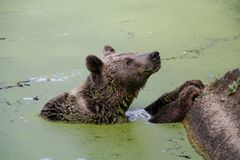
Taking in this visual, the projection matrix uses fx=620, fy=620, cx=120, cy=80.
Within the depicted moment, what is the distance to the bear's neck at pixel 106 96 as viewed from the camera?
15.8 feet

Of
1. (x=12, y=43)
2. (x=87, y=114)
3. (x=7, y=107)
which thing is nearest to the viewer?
(x=87, y=114)

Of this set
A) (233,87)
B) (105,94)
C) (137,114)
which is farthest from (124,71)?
(233,87)

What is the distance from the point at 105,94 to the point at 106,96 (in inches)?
0.7

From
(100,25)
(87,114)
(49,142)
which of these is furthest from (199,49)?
(49,142)

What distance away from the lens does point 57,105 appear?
192 inches

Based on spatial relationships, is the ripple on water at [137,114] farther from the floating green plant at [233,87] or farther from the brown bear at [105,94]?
the floating green plant at [233,87]

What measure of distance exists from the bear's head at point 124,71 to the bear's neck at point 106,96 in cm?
2

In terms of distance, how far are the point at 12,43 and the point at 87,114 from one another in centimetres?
297

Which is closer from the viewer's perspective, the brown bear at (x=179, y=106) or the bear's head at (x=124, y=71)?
the brown bear at (x=179, y=106)

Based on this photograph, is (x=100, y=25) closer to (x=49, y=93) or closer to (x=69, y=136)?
(x=49, y=93)

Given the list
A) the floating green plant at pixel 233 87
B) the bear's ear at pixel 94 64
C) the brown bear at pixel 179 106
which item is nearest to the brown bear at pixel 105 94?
the bear's ear at pixel 94 64

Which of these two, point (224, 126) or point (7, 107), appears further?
point (7, 107)

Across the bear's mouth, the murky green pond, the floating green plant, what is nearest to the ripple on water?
the murky green pond

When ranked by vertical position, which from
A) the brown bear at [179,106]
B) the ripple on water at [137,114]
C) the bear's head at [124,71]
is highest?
the bear's head at [124,71]
